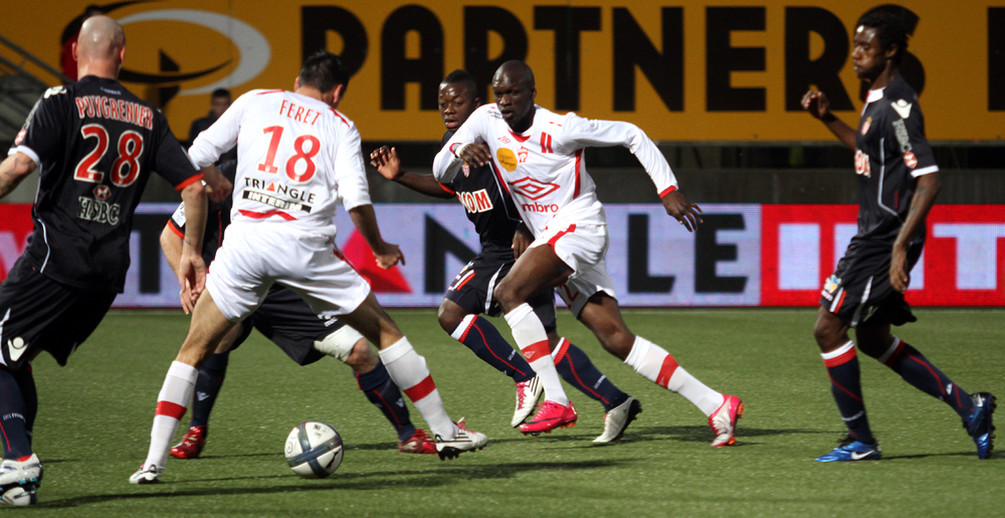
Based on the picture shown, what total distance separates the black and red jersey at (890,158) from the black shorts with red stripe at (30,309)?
3.14 meters

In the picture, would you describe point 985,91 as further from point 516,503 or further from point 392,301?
point 516,503

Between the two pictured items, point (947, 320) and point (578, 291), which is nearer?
point (578, 291)

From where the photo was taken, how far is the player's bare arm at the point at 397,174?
5621mm

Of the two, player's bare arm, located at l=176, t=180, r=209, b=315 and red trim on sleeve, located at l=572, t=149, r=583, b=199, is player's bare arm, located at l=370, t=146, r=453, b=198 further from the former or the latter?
player's bare arm, located at l=176, t=180, r=209, b=315

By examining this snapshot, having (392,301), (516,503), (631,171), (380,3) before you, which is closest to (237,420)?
(516,503)

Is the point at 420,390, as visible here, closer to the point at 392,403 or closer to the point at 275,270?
the point at 392,403

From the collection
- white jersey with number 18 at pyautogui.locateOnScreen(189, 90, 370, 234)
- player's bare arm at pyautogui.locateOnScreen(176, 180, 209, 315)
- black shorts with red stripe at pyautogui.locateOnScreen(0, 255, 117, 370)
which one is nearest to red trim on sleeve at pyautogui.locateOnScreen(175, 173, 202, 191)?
player's bare arm at pyautogui.locateOnScreen(176, 180, 209, 315)

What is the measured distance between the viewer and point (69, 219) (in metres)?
4.27

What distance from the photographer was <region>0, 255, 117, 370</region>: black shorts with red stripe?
422cm

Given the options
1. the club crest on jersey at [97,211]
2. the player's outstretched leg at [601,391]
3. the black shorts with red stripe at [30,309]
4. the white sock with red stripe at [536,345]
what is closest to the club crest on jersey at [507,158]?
the white sock with red stripe at [536,345]

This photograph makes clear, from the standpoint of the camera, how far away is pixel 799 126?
14117mm

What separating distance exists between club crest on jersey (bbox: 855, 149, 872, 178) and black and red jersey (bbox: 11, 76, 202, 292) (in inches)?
116

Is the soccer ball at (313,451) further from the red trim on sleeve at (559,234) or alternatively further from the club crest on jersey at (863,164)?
the club crest on jersey at (863,164)

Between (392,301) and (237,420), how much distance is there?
6730mm
